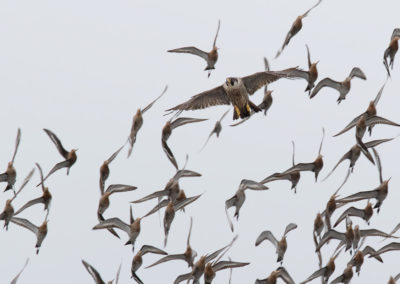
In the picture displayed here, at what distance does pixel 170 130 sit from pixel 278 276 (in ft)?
13.6

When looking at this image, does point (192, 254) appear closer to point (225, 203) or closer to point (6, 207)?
point (225, 203)

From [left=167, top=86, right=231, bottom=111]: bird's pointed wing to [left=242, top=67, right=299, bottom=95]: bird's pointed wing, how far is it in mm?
617

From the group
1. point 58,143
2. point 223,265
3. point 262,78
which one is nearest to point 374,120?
point 262,78

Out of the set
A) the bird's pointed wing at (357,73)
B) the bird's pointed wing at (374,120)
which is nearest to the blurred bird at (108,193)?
the bird's pointed wing at (374,120)

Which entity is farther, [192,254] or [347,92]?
[347,92]

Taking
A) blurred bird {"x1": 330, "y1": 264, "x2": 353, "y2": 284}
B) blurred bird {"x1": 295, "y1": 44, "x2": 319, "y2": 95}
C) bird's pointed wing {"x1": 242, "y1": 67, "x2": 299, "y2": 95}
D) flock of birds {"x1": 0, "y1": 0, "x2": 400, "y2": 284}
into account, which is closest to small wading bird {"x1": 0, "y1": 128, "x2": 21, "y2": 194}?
flock of birds {"x1": 0, "y1": 0, "x2": 400, "y2": 284}

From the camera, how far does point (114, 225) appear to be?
24.3 metres

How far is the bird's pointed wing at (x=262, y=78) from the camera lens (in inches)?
977

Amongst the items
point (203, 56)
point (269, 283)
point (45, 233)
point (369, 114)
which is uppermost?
point (203, 56)

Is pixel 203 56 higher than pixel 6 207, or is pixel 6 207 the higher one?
pixel 203 56

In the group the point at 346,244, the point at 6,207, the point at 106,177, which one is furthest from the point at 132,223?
the point at 346,244

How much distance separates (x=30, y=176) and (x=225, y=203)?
4.54 m

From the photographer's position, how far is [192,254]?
2450 centimetres

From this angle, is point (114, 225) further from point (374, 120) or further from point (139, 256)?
point (374, 120)
